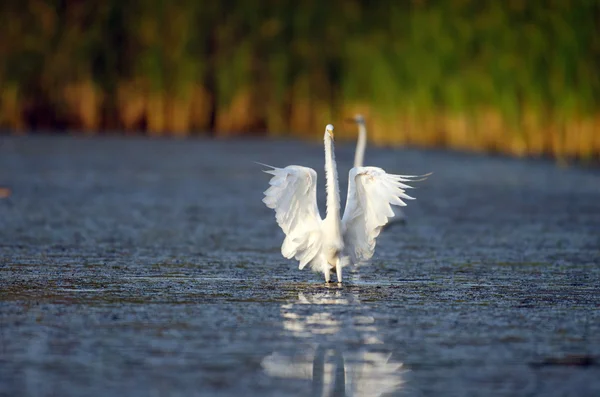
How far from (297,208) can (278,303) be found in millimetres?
1354

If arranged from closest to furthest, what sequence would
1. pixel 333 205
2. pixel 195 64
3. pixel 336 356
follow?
pixel 336 356 → pixel 333 205 → pixel 195 64

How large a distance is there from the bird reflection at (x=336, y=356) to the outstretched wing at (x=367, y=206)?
137cm

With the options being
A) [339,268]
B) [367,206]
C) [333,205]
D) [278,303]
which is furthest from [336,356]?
[367,206]

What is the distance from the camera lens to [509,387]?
20.3 ft

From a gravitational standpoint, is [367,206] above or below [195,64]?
below

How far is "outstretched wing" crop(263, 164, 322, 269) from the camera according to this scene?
9.84m

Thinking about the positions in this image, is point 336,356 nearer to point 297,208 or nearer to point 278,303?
point 278,303

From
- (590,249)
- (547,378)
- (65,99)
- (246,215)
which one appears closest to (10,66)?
(65,99)

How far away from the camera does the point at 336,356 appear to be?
22.6 feet

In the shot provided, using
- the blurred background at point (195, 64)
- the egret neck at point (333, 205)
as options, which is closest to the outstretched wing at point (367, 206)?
the egret neck at point (333, 205)

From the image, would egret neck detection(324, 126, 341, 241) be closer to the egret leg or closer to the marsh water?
the egret leg

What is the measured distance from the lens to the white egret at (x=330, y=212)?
9.88 m

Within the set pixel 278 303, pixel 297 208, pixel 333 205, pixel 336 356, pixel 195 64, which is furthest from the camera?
pixel 195 64

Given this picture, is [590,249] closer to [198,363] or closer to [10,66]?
[198,363]
